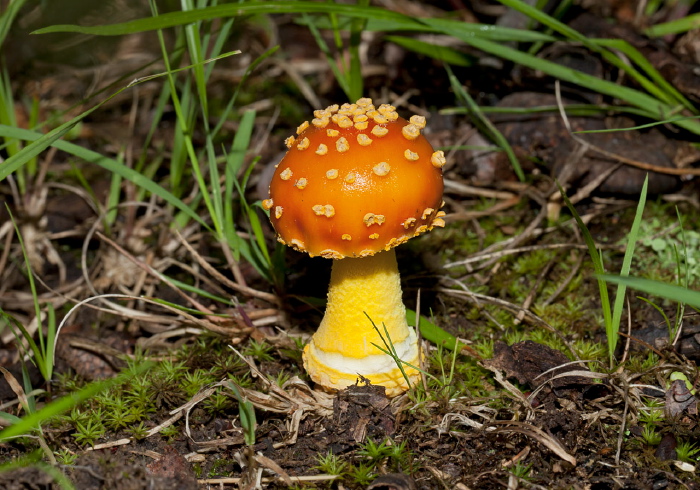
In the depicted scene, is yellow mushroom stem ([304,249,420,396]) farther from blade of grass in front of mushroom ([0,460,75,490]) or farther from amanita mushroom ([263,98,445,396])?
blade of grass in front of mushroom ([0,460,75,490])

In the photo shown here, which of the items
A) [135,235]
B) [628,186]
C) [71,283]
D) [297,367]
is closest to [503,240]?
[628,186]

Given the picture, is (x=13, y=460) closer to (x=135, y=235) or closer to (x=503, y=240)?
(x=135, y=235)

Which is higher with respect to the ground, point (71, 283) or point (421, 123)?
point (421, 123)

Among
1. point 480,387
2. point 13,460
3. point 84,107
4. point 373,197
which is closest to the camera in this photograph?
point 373,197

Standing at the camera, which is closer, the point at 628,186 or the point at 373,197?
the point at 373,197

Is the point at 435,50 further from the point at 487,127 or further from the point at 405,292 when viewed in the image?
the point at 405,292

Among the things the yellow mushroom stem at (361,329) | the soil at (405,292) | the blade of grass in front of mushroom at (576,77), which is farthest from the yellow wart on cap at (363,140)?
the blade of grass in front of mushroom at (576,77)

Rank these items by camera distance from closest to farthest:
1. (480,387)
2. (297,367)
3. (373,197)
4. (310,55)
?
1. (373,197)
2. (480,387)
3. (297,367)
4. (310,55)

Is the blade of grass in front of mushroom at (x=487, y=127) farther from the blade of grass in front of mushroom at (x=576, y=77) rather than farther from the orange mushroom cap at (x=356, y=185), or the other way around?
the orange mushroom cap at (x=356, y=185)

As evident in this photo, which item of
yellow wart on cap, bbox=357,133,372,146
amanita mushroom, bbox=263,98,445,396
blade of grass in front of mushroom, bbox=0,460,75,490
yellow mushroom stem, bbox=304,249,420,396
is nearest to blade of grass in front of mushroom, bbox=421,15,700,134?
amanita mushroom, bbox=263,98,445,396
